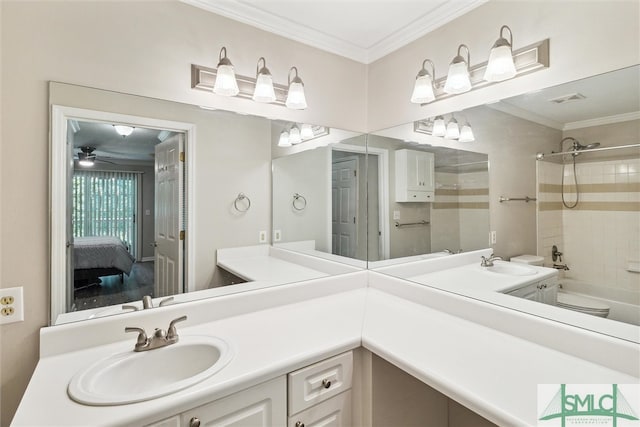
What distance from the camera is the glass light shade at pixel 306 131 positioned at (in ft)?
6.41

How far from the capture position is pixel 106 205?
1.30m

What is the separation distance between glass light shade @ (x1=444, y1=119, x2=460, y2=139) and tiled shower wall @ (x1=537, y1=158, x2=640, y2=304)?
0.50 metres

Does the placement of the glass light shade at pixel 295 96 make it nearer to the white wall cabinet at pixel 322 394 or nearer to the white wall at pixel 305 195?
the white wall at pixel 305 195

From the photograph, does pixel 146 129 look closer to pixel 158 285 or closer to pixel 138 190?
pixel 138 190

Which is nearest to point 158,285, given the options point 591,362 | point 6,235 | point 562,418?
point 6,235

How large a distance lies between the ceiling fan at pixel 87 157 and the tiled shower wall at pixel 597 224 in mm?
1875

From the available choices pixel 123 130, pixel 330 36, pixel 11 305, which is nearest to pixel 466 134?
pixel 330 36

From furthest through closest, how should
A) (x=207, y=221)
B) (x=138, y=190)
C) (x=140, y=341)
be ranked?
(x=207, y=221), (x=138, y=190), (x=140, y=341)

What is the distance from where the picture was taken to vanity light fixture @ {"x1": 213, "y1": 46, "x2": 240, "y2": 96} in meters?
1.56

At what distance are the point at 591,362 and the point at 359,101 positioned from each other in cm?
192

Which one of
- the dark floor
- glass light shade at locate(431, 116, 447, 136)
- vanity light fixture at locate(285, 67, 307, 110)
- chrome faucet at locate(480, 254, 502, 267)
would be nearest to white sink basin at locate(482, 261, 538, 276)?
chrome faucet at locate(480, 254, 502, 267)

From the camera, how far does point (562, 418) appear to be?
787 mm

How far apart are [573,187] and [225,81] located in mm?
1639

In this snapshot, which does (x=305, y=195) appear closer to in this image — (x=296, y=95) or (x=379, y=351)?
(x=296, y=95)
